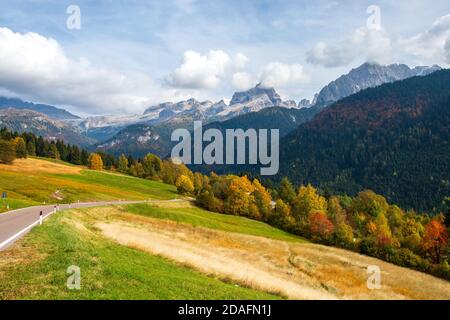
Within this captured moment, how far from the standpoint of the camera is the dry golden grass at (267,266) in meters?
29.9

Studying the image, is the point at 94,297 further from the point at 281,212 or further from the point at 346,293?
the point at 281,212

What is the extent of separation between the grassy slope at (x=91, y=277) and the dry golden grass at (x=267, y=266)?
4.12 metres

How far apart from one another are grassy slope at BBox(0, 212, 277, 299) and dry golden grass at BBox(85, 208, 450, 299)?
13.5ft

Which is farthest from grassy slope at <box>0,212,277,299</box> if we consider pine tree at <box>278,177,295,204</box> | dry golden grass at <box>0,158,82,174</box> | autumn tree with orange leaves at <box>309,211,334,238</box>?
pine tree at <box>278,177,295,204</box>

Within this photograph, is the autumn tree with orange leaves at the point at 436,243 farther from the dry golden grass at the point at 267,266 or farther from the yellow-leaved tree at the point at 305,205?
the yellow-leaved tree at the point at 305,205

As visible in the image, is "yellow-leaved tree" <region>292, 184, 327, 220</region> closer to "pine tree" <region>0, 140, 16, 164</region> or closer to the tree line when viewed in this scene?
the tree line

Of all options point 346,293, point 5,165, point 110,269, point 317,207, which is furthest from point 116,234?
point 5,165

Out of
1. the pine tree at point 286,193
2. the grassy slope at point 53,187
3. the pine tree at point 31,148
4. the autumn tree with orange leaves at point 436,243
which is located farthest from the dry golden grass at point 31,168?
the autumn tree with orange leaves at point 436,243

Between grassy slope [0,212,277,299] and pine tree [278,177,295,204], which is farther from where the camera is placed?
pine tree [278,177,295,204]

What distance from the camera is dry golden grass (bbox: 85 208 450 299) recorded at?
2994 cm

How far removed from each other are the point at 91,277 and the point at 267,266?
29.7 meters

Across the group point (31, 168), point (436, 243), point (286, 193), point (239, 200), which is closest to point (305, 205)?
point (286, 193)

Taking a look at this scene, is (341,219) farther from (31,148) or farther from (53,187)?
(31,148)
